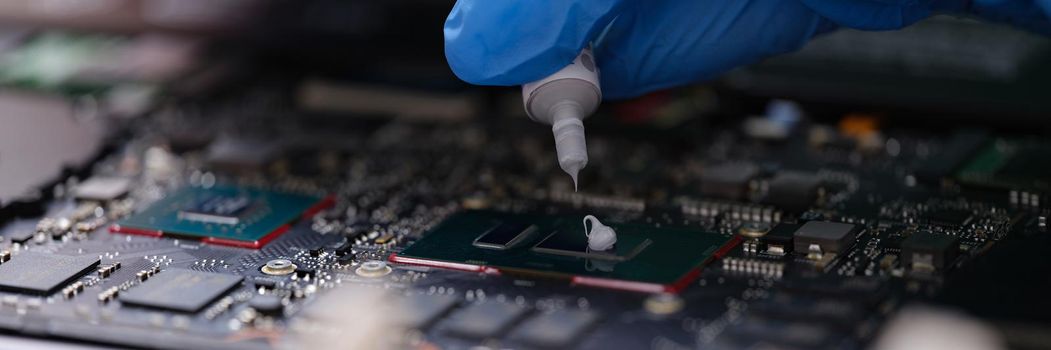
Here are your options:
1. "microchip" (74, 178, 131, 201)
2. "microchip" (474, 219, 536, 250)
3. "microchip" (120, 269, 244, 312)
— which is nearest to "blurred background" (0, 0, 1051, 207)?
"microchip" (74, 178, 131, 201)

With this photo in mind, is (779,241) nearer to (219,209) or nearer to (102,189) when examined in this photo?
(219,209)

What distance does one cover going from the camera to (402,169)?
131 inches

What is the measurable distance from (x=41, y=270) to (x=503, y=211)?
982mm

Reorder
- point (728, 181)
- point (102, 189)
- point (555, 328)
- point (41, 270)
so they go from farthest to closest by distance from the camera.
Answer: point (102, 189) → point (728, 181) → point (41, 270) → point (555, 328)

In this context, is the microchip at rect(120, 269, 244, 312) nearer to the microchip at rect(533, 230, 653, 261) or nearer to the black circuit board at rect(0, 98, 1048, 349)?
the black circuit board at rect(0, 98, 1048, 349)

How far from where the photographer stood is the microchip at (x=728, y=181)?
2.96 m

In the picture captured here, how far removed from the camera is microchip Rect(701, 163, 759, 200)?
9.71 feet

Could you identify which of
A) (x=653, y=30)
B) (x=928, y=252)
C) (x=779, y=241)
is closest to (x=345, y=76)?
(x=653, y=30)

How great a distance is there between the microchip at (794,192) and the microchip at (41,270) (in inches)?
57.5

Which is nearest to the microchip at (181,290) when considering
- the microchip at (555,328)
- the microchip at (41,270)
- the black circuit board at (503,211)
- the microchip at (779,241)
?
the black circuit board at (503,211)

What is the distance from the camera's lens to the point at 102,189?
3107mm

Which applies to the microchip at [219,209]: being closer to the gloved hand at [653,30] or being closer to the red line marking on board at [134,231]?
the red line marking on board at [134,231]

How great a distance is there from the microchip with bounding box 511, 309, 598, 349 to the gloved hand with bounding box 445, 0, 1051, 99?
1.96 ft

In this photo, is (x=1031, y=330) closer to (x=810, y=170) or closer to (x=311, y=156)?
(x=810, y=170)
